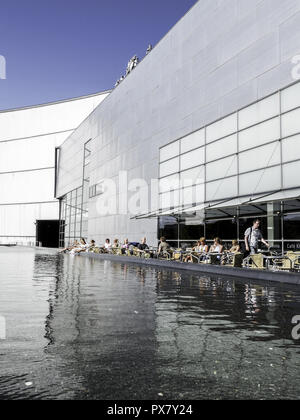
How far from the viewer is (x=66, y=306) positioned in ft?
22.6

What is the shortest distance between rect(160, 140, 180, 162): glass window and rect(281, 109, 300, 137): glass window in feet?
29.4

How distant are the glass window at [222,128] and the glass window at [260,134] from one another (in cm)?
76

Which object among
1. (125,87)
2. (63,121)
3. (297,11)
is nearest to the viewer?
(297,11)

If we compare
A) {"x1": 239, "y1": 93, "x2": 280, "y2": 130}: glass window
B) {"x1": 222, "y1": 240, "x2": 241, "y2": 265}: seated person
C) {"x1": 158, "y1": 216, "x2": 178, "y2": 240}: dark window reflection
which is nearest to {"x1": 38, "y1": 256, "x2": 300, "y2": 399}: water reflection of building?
{"x1": 222, "y1": 240, "x2": 241, "y2": 265}: seated person

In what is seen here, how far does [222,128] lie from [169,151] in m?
5.76

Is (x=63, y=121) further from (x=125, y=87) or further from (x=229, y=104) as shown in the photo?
(x=229, y=104)

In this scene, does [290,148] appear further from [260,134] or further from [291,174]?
[260,134]

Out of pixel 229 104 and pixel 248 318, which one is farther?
pixel 229 104

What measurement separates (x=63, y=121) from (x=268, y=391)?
58989 mm

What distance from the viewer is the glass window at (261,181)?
16656mm

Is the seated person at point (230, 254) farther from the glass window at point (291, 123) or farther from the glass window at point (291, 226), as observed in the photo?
the glass window at point (291, 123)

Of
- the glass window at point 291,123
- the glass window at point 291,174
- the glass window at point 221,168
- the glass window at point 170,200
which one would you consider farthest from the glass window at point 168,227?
the glass window at point 291,123

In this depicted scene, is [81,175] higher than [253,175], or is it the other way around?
[81,175]

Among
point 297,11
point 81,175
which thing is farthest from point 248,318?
point 81,175
